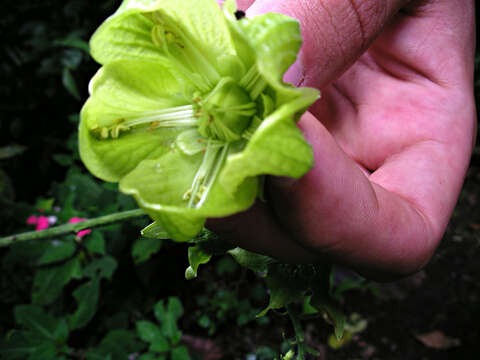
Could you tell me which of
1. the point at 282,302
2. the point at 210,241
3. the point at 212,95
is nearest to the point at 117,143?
the point at 212,95

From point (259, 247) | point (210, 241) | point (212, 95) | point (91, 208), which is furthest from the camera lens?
point (91, 208)

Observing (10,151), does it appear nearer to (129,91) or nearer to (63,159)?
(63,159)

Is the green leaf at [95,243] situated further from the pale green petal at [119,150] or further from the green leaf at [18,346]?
the pale green petal at [119,150]

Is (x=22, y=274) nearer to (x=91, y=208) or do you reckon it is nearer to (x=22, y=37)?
(x=91, y=208)

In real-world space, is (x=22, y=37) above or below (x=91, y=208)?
above

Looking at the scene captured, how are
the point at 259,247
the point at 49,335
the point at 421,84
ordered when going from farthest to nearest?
the point at 49,335 → the point at 421,84 → the point at 259,247

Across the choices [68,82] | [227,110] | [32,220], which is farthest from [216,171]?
[68,82]
